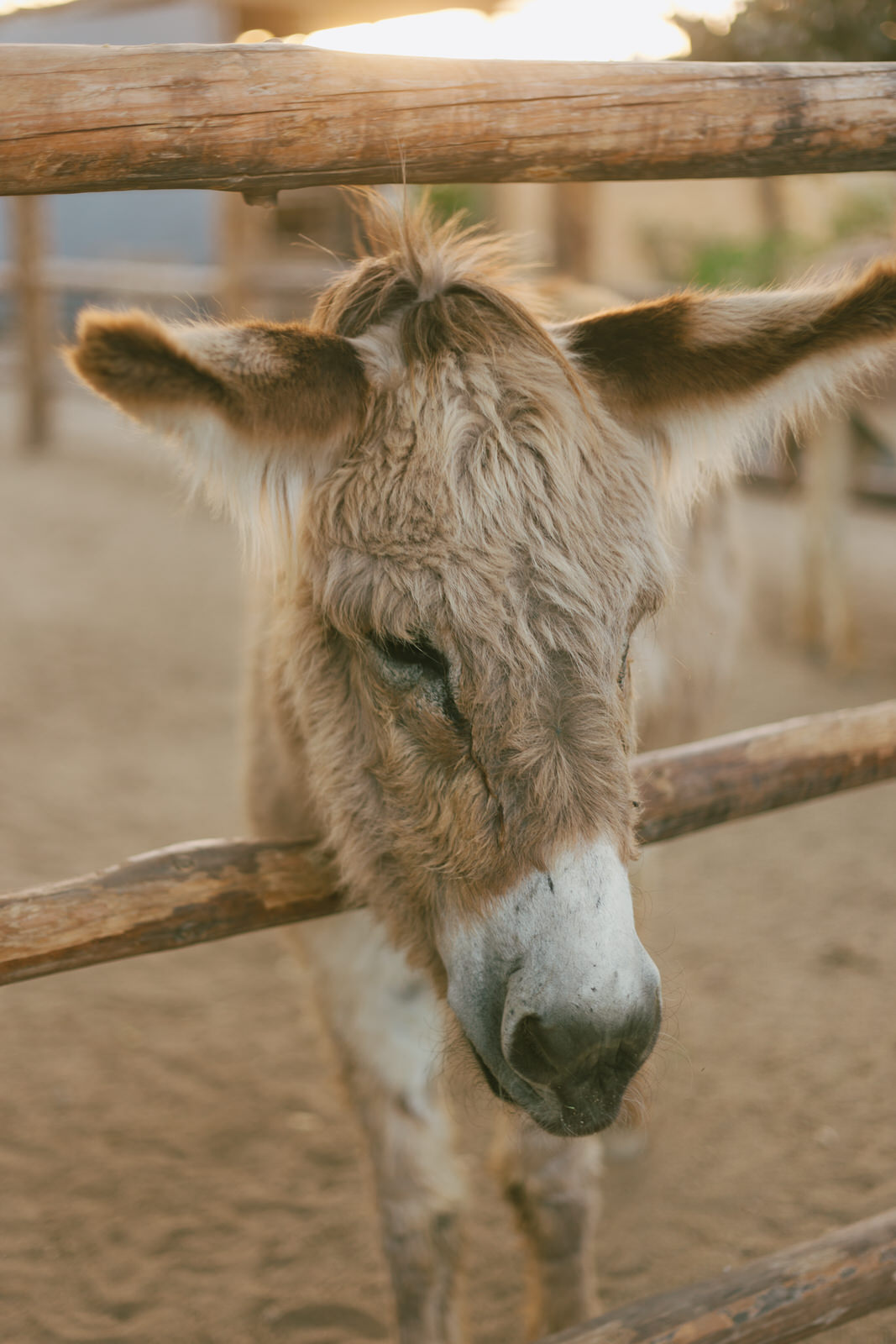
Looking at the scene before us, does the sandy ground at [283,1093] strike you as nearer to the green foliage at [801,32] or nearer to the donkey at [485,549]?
the donkey at [485,549]

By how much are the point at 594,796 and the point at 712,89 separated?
1.09 m

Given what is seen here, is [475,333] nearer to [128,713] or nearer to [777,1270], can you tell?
[777,1270]

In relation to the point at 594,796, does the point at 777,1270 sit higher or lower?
lower

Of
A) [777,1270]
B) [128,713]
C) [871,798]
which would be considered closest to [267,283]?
[128,713]

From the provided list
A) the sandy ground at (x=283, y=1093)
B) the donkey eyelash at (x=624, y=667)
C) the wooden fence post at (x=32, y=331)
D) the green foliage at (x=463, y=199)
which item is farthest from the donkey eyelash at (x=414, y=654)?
the green foliage at (x=463, y=199)

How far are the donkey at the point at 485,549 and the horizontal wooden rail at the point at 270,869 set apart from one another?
129 millimetres

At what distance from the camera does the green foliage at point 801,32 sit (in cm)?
397

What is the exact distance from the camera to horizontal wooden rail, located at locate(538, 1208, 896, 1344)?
1.60 m

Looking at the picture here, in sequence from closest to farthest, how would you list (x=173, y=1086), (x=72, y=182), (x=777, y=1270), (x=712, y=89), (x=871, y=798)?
(x=72, y=182), (x=712, y=89), (x=777, y=1270), (x=173, y=1086), (x=871, y=798)

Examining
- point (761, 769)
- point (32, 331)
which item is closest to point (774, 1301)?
point (761, 769)

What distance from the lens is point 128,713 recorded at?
5.50 m

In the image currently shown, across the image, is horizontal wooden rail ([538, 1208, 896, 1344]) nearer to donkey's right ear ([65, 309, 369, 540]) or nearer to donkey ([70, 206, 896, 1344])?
donkey ([70, 206, 896, 1344])

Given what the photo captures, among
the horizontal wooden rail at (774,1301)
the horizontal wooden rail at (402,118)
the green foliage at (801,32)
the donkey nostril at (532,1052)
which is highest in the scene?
the green foliage at (801,32)

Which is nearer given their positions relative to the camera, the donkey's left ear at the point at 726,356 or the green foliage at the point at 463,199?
the donkey's left ear at the point at 726,356
